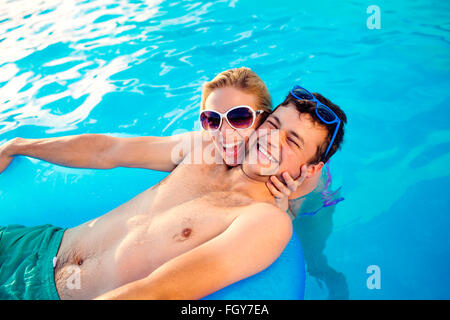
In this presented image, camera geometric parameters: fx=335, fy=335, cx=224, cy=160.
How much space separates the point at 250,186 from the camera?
8.47 ft

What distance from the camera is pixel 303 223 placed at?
2.97 metres

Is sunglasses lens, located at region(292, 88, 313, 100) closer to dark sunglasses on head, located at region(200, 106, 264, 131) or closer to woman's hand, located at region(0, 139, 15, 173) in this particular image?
dark sunglasses on head, located at region(200, 106, 264, 131)

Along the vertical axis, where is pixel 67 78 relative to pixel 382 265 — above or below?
above

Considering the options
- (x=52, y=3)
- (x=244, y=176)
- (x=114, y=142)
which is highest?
(x=52, y=3)

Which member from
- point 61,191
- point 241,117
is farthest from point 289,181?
point 61,191

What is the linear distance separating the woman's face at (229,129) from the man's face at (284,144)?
0.14 meters

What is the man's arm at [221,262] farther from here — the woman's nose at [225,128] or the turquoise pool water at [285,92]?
the turquoise pool water at [285,92]

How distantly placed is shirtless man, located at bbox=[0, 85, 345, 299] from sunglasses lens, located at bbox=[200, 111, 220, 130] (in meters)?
0.32

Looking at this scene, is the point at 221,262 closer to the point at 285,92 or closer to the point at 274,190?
the point at 274,190

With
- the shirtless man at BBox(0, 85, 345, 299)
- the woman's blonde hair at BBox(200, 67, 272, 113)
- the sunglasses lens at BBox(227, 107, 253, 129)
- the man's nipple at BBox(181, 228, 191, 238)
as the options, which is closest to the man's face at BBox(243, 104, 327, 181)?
the shirtless man at BBox(0, 85, 345, 299)
